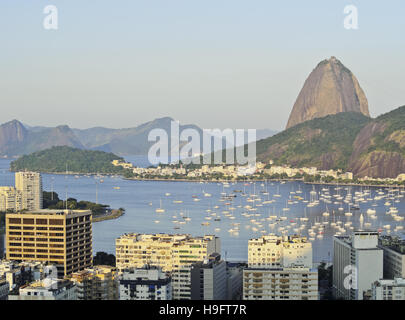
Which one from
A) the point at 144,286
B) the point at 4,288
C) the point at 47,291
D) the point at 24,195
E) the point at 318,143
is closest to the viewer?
the point at 47,291

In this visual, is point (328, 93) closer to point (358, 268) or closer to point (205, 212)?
point (205, 212)

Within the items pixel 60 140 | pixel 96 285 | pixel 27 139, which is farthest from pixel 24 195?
pixel 27 139

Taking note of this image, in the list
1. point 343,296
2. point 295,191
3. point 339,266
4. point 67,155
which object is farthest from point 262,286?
point 67,155

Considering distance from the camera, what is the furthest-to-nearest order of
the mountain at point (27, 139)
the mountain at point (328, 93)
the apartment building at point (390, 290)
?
the mountain at point (27, 139)
the mountain at point (328, 93)
the apartment building at point (390, 290)

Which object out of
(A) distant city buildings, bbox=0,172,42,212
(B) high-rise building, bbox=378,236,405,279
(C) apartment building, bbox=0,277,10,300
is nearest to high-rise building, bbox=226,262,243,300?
(B) high-rise building, bbox=378,236,405,279

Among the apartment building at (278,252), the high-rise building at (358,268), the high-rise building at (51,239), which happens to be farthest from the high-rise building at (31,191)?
the high-rise building at (358,268)

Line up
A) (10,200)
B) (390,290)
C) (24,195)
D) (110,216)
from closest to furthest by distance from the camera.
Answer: (390,290)
(110,216)
(10,200)
(24,195)

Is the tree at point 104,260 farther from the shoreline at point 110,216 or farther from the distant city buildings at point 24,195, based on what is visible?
the distant city buildings at point 24,195
